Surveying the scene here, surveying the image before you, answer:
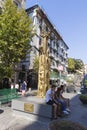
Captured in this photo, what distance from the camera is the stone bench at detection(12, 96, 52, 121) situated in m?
10.6

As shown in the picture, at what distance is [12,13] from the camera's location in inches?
922

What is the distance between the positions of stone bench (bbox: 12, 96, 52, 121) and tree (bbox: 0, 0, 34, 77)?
10.5 m

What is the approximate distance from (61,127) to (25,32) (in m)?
18.1

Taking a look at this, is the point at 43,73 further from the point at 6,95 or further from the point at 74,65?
the point at 74,65

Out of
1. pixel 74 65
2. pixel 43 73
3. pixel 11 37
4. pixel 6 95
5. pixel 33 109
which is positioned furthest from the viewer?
pixel 74 65

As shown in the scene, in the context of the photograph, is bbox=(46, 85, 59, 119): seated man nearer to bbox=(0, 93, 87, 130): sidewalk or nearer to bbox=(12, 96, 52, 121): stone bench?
bbox=(12, 96, 52, 121): stone bench

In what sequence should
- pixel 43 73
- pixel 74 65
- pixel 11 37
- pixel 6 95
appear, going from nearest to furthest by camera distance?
1. pixel 43 73
2. pixel 6 95
3. pixel 11 37
4. pixel 74 65

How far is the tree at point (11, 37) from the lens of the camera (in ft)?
73.9

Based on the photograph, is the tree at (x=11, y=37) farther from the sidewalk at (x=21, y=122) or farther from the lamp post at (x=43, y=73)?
the sidewalk at (x=21, y=122)

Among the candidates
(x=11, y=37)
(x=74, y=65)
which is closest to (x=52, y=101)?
(x=11, y=37)

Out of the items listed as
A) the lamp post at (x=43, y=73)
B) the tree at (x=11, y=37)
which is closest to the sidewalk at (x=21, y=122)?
the lamp post at (x=43, y=73)

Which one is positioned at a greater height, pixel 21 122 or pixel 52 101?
pixel 52 101

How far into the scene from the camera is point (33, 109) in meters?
11.1

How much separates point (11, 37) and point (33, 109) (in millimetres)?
12696
